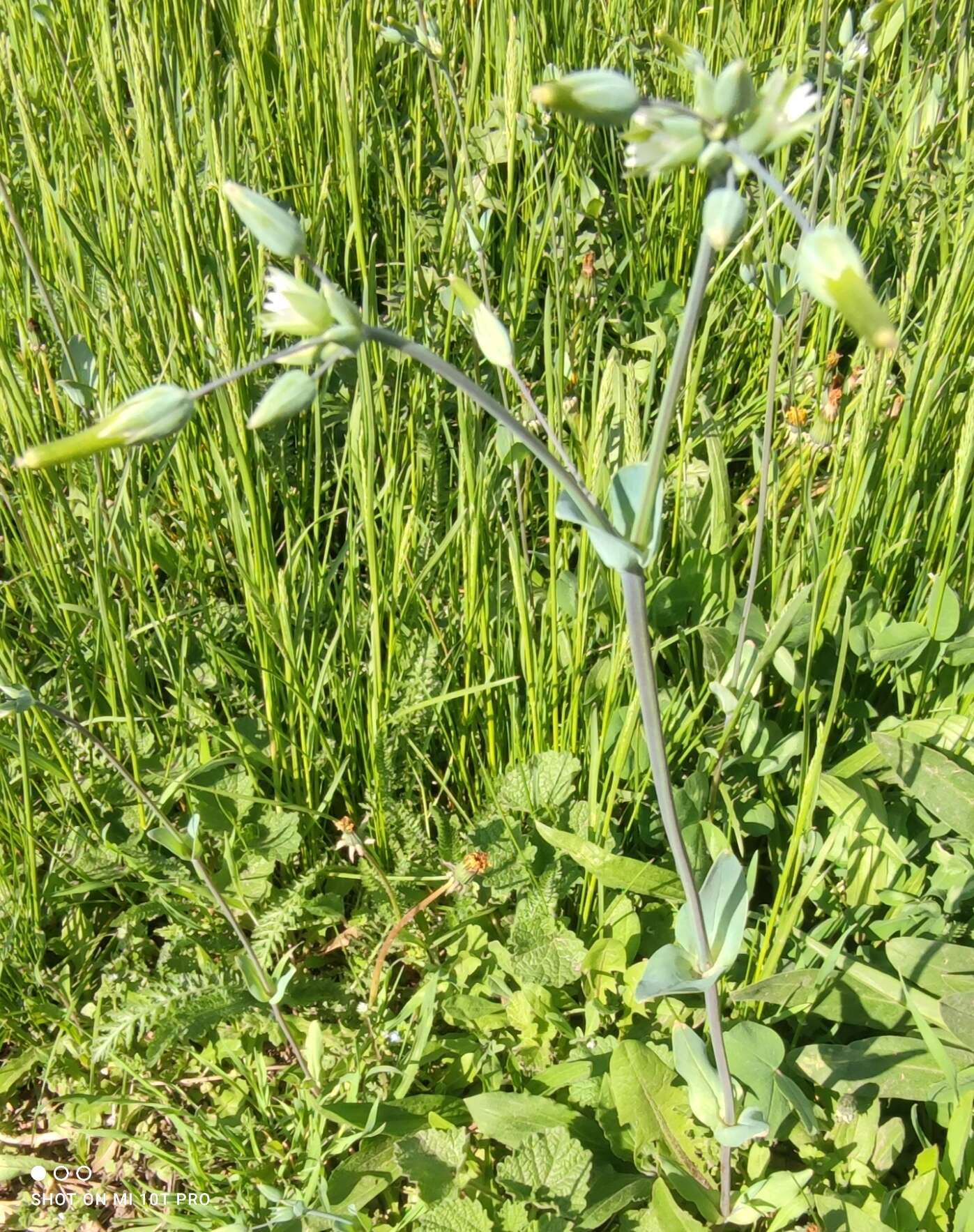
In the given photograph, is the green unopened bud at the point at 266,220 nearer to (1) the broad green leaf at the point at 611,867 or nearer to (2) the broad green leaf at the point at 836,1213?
(1) the broad green leaf at the point at 611,867

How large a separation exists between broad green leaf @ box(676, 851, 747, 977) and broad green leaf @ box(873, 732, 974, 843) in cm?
37

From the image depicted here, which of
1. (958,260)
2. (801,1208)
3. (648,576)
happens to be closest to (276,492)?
(648,576)

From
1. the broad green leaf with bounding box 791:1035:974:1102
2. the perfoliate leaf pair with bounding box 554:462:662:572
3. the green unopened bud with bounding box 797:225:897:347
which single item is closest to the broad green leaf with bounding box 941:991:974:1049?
the broad green leaf with bounding box 791:1035:974:1102

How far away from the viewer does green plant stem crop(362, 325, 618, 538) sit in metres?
0.56

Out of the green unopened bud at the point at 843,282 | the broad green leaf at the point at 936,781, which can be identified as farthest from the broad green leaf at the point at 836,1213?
the green unopened bud at the point at 843,282

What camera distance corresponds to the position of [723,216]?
0.53 m

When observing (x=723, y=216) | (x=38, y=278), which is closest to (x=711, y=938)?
(x=723, y=216)

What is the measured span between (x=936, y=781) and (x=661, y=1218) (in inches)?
22.1

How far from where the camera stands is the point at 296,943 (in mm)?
1254

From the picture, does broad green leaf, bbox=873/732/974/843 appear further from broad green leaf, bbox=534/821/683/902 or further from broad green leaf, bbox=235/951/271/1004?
broad green leaf, bbox=235/951/271/1004

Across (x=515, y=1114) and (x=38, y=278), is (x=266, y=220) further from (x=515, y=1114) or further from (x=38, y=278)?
(x=515, y=1114)

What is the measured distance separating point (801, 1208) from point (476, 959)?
0.43 metres

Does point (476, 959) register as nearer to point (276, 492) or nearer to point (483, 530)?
point (483, 530)

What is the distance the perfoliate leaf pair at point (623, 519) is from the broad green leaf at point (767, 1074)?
23.5 inches
